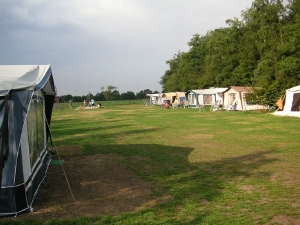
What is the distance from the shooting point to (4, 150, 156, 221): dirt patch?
14.5ft

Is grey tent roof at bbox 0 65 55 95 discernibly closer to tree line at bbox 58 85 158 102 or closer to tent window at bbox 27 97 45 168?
tent window at bbox 27 97 45 168

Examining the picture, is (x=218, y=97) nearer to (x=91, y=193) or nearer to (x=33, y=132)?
(x=33, y=132)

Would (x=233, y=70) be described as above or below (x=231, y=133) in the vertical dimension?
above

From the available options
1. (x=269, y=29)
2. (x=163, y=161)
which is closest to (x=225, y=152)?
(x=163, y=161)

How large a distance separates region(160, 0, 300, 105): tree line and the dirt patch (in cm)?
1976

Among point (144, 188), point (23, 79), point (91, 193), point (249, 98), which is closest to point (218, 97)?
point (249, 98)

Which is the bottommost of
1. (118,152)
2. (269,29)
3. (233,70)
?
(118,152)

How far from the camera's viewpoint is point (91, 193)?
5250mm

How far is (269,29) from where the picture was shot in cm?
3319

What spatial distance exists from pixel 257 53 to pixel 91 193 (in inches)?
1425

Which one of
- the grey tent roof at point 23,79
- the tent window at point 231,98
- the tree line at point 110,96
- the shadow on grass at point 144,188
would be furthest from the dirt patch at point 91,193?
the tree line at point 110,96

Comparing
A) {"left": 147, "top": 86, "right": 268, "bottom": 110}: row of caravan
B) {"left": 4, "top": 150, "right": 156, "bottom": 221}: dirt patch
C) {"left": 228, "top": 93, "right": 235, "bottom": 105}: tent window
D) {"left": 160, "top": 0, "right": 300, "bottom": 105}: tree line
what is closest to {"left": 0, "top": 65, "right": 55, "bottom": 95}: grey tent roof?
{"left": 4, "top": 150, "right": 156, "bottom": 221}: dirt patch

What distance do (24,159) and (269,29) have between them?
3341cm

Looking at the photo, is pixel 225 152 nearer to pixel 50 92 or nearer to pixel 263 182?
pixel 263 182
